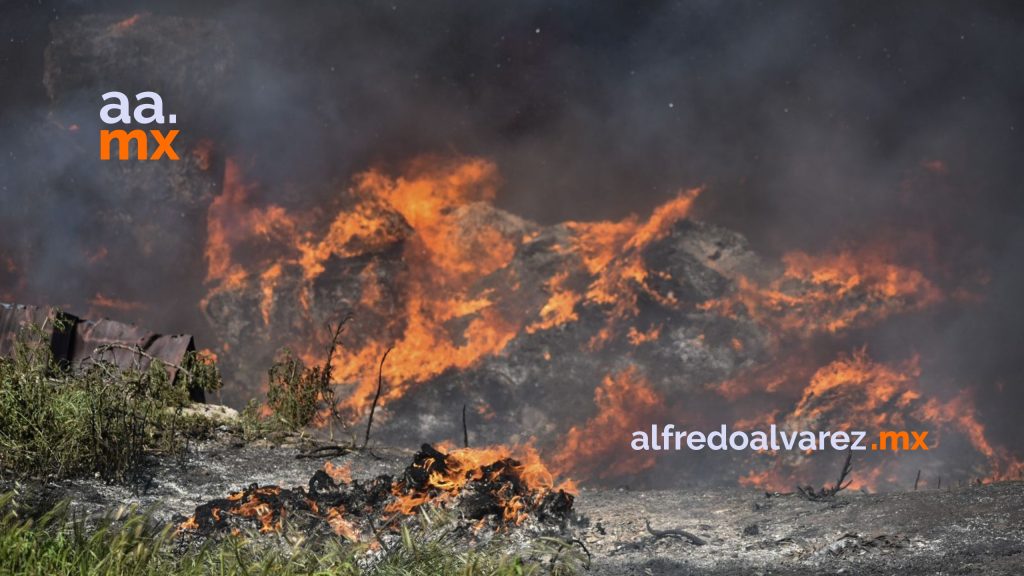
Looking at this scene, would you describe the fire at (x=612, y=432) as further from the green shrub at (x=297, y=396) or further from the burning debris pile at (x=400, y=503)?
the burning debris pile at (x=400, y=503)

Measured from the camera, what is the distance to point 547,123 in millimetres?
21734

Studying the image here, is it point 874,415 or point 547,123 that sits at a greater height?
point 547,123

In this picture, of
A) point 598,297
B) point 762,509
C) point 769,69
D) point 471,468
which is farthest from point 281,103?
point 762,509

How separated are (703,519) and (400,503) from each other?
9.79 ft

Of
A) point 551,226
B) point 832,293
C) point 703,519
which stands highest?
point 551,226

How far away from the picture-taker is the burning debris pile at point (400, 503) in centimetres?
893

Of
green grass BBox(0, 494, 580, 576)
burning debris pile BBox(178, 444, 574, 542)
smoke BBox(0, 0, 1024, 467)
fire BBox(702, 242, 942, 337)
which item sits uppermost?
smoke BBox(0, 0, 1024, 467)

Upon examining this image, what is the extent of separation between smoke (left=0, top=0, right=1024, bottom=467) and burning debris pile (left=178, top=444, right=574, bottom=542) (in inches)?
468

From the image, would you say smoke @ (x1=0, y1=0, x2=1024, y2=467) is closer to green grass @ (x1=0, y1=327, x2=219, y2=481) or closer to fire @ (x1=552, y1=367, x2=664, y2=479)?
fire @ (x1=552, y1=367, x2=664, y2=479)

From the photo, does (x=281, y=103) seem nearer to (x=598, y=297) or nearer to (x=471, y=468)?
(x=598, y=297)

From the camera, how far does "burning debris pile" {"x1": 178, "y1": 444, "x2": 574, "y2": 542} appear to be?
29.3 feet

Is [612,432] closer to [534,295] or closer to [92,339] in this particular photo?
[534,295]

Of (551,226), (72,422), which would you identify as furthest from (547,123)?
(72,422)

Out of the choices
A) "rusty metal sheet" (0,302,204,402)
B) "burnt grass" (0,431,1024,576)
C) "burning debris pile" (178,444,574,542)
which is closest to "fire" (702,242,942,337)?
"burnt grass" (0,431,1024,576)
